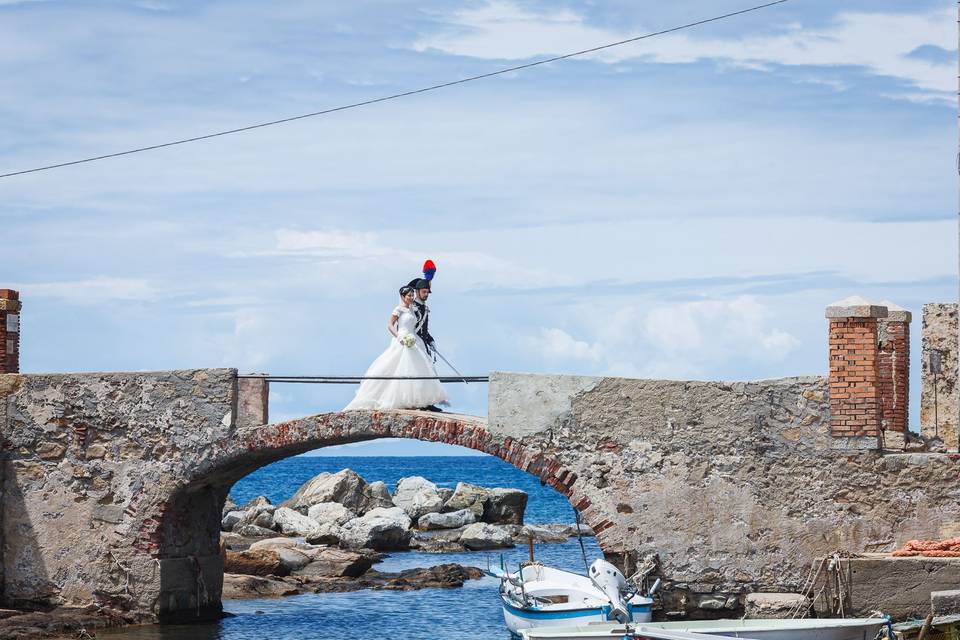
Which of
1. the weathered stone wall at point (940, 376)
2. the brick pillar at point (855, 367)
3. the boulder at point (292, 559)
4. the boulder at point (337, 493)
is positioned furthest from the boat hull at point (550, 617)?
the boulder at point (337, 493)

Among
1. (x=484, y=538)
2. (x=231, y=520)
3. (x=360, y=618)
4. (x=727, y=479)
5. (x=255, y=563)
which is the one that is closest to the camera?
(x=727, y=479)

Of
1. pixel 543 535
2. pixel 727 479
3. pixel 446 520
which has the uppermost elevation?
pixel 727 479

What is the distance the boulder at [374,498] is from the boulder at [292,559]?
1275cm

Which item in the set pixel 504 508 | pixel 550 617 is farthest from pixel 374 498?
pixel 550 617

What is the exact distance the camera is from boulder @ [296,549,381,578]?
25.3 m

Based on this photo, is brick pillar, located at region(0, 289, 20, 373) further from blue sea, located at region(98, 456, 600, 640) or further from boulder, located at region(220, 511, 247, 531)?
boulder, located at region(220, 511, 247, 531)

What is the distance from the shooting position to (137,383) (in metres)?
17.0

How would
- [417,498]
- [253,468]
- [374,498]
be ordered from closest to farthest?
[253,468]
[374,498]
[417,498]

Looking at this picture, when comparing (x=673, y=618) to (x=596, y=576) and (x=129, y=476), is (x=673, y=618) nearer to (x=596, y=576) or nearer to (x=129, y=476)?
(x=596, y=576)

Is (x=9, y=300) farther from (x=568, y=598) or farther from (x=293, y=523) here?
(x=293, y=523)

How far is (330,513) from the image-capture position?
36.3m

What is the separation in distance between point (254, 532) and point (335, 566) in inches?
388

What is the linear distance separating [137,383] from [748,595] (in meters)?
8.08

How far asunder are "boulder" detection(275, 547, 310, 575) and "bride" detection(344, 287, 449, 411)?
9.47m
